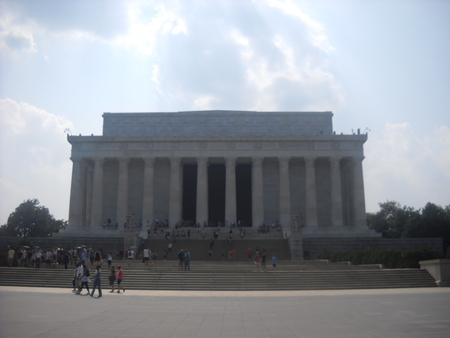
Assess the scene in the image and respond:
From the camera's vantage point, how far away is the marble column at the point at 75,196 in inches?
2509

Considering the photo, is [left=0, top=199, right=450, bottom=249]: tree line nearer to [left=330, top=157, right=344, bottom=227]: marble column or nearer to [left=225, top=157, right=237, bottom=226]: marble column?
[left=330, top=157, right=344, bottom=227]: marble column

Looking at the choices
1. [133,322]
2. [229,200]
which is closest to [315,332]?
[133,322]

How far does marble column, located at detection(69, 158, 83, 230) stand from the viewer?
209ft

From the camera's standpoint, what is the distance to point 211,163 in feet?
230

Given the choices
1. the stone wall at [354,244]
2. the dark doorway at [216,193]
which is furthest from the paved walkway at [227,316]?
the dark doorway at [216,193]

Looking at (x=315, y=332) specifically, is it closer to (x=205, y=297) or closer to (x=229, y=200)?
(x=205, y=297)

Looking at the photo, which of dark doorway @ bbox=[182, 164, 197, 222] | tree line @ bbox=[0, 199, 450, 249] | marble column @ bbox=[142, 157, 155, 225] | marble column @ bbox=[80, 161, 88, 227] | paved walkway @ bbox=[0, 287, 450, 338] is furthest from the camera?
dark doorway @ bbox=[182, 164, 197, 222]

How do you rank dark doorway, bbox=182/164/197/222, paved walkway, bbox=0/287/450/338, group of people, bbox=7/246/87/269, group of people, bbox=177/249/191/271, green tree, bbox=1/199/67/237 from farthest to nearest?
green tree, bbox=1/199/67/237 → dark doorway, bbox=182/164/197/222 → group of people, bbox=7/246/87/269 → group of people, bbox=177/249/191/271 → paved walkway, bbox=0/287/450/338

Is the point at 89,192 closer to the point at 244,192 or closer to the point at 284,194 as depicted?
the point at 244,192

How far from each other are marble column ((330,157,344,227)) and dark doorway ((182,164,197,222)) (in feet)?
64.0

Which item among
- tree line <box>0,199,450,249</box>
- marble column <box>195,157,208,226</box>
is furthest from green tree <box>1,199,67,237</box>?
marble column <box>195,157,208,226</box>

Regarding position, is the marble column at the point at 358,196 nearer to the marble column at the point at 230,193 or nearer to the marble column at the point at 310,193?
the marble column at the point at 310,193

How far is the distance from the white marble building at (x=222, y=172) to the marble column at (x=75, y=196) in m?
0.13

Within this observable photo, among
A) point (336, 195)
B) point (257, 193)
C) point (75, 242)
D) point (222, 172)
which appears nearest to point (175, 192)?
point (222, 172)
